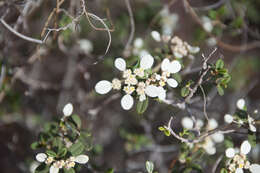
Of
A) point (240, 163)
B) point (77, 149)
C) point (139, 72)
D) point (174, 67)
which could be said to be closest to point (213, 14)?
point (174, 67)

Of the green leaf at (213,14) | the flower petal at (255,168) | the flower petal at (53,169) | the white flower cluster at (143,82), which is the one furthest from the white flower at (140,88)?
the green leaf at (213,14)

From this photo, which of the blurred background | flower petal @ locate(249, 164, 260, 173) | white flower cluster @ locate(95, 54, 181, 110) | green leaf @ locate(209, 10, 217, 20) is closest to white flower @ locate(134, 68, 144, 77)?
white flower cluster @ locate(95, 54, 181, 110)

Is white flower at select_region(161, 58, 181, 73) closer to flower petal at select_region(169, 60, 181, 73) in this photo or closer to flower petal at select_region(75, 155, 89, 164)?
flower petal at select_region(169, 60, 181, 73)

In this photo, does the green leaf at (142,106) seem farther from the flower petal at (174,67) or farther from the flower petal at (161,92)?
the flower petal at (174,67)

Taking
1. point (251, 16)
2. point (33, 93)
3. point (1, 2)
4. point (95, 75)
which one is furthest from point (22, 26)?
point (251, 16)

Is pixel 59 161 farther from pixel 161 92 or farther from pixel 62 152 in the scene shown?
pixel 161 92

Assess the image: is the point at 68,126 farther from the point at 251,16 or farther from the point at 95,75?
the point at 251,16

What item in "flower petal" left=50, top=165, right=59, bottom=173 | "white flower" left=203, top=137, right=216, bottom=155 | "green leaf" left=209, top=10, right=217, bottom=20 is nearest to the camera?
"flower petal" left=50, top=165, right=59, bottom=173

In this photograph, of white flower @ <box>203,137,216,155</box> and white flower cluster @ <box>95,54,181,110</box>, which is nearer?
white flower cluster @ <box>95,54,181,110</box>
